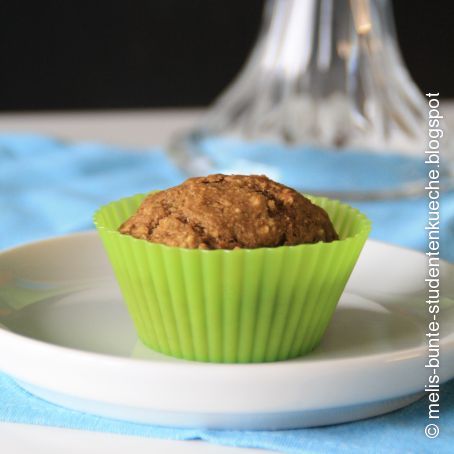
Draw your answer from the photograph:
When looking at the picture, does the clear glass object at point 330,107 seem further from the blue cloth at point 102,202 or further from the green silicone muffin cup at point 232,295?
the green silicone muffin cup at point 232,295

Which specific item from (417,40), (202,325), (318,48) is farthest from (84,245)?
(417,40)

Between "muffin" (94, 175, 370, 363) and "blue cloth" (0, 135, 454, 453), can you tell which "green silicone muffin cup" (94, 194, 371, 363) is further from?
"blue cloth" (0, 135, 454, 453)

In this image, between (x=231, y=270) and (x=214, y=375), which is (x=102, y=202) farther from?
(x=214, y=375)

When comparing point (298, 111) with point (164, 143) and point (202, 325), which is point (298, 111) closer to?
point (164, 143)

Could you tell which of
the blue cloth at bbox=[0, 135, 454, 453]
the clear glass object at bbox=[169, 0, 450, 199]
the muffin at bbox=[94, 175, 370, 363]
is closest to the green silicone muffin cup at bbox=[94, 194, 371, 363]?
the muffin at bbox=[94, 175, 370, 363]

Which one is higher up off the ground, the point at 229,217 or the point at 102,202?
the point at 229,217

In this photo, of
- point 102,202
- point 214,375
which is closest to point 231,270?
point 214,375
